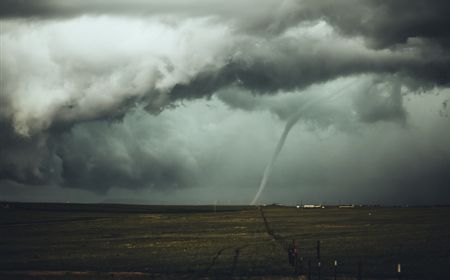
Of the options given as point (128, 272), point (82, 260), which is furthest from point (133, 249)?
point (128, 272)

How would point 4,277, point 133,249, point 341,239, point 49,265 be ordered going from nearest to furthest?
point 4,277 → point 49,265 → point 133,249 → point 341,239

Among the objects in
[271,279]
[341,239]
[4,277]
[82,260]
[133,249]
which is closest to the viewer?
[271,279]

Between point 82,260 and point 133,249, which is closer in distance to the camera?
point 82,260

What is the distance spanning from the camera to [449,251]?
51.1 metres

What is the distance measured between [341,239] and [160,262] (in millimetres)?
27526

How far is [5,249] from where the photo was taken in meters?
66.4

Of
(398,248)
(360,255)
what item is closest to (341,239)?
(398,248)

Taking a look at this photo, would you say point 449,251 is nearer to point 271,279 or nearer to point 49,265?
point 271,279

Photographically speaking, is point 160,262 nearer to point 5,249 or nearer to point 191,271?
point 191,271

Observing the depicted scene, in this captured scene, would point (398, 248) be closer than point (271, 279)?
No

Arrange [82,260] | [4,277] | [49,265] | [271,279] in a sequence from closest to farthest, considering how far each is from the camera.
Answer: [271,279]
[4,277]
[49,265]
[82,260]

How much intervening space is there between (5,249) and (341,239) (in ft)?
133

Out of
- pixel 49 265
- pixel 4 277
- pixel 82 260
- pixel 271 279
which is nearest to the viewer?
pixel 271 279

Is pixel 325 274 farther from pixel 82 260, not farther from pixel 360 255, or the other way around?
pixel 82 260
